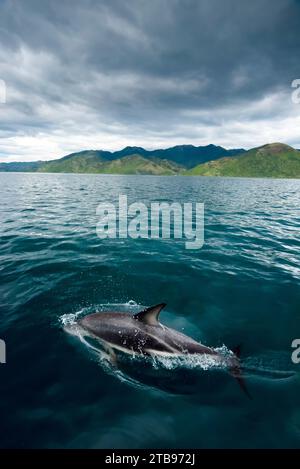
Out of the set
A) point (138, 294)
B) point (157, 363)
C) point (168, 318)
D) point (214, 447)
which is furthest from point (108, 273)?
point (214, 447)

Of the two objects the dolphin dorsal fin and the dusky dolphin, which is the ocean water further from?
the dolphin dorsal fin

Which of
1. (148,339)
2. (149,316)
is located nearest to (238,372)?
(148,339)

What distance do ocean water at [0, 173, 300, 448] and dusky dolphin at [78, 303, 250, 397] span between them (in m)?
0.39

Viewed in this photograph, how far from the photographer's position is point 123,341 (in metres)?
9.44

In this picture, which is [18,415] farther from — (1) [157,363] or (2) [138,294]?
(2) [138,294]

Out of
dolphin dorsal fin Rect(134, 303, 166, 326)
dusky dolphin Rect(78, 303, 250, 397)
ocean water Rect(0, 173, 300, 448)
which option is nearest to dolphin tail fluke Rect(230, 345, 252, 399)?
dusky dolphin Rect(78, 303, 250, 397)

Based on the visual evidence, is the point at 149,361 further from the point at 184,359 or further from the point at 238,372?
the point at 238,372

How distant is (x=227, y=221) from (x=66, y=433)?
29.9m

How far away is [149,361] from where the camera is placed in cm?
912

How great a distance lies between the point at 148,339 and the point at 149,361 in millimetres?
735

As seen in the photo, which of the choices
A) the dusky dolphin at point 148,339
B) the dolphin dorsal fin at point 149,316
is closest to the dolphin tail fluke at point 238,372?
the dusky dolphin at point 148,339

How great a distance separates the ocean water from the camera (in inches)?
272

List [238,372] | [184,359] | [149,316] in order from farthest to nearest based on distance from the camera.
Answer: [149,316], [184,359], [238,372]
